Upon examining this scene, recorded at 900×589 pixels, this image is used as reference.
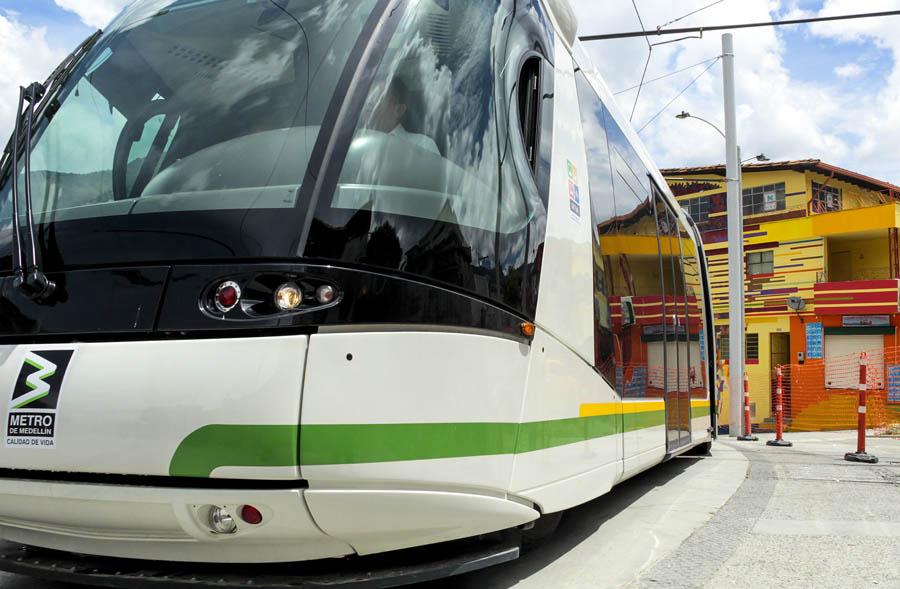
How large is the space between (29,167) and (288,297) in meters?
1.37

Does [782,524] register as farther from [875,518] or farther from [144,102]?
[144,102]

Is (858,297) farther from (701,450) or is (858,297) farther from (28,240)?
(28,240)

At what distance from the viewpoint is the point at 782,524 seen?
489 centimetres

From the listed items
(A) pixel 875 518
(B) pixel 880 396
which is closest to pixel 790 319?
(B) pixel 880 396

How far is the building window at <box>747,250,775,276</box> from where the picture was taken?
1319 inches

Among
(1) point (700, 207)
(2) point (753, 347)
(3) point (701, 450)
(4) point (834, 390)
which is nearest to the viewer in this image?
(3) point (701, 450)

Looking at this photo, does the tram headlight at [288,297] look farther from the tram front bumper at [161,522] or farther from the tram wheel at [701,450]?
the tram wheel at [701,450]

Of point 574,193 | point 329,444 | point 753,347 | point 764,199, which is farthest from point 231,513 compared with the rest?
point 764,199

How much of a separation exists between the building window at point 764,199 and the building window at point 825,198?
1364mm

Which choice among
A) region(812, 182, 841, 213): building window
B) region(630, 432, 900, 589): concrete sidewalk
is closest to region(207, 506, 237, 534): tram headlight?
region(630, 432, 900, 589): concrete sidewalk

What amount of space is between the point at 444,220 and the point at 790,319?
108 feet

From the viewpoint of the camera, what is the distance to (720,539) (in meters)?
4.40

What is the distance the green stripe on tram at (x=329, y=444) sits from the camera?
7.71 feet

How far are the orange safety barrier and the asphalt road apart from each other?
1859 centimetres
